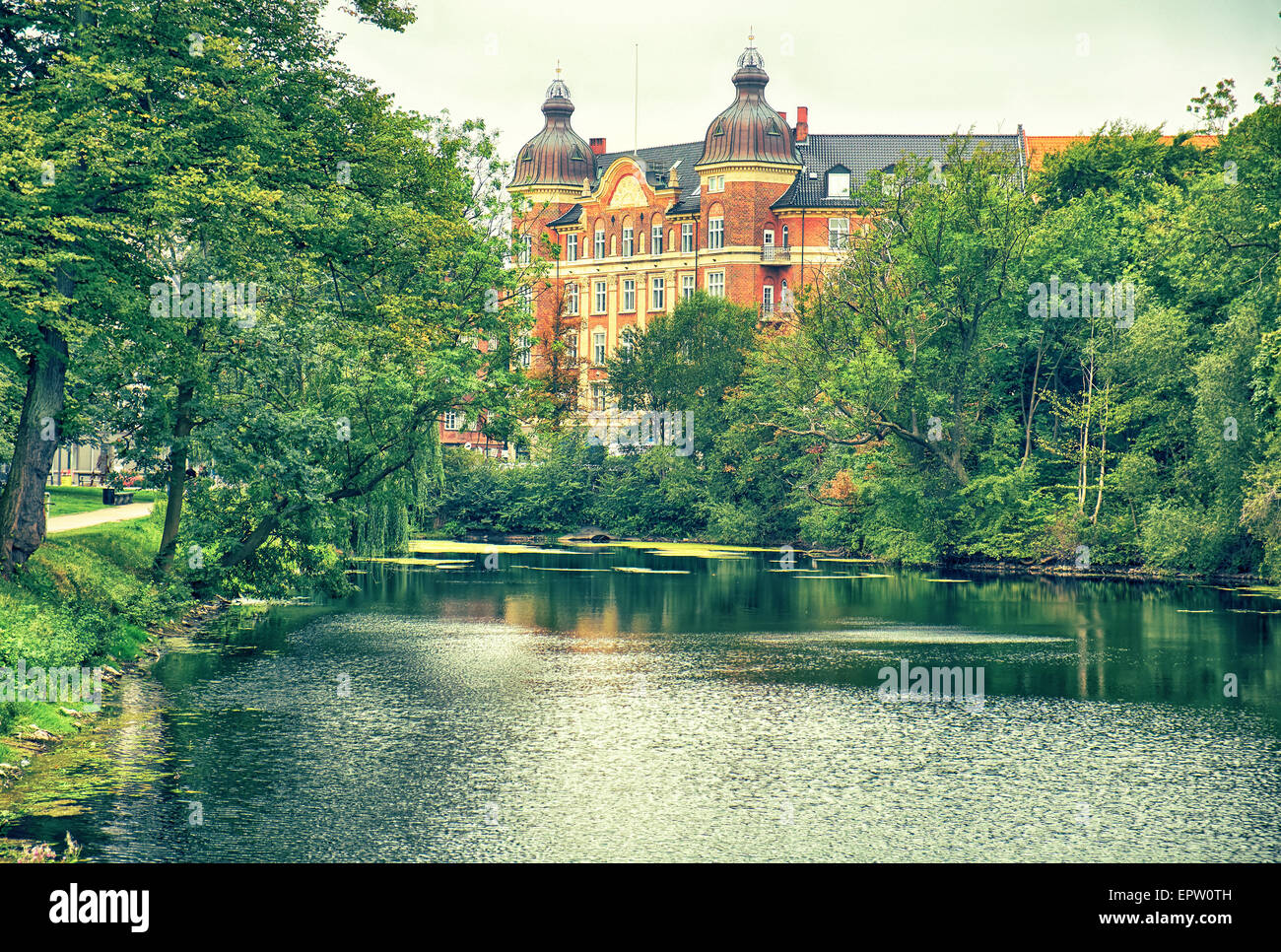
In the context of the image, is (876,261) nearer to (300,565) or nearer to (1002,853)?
(300,565)

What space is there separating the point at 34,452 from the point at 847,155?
240ft

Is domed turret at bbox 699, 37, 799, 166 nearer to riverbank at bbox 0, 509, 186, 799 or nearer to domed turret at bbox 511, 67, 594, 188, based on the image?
domed turret at bbox 511, 67, 594, 188

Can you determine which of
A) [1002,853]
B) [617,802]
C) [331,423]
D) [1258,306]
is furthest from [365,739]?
[1258,306]

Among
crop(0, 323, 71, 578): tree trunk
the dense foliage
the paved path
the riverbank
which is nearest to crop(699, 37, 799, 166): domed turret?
the dense foliage

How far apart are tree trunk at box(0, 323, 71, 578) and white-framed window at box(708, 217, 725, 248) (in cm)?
6842

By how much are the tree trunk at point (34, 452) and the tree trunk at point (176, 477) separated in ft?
11.9

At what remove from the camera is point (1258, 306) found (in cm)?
4488

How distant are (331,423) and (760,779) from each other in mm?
17327

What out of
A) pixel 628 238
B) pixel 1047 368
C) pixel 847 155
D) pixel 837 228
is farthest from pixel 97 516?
pixel 847 155

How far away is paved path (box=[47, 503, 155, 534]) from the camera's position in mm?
36000

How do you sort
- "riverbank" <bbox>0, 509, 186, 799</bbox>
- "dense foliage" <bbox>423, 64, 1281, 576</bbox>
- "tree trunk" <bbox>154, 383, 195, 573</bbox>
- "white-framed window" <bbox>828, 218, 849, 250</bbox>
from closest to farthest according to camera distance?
"riverbank" <bbox>0, 509, 186, 799</bbox>, "tree trunk" <bbox>154, 383, 195, 573</bbox>, "dense foliage" <bbox>423, 64, 1281, 576</bbox>, "white-framed window" <bbox>828, 218, 849, 250</bbox>

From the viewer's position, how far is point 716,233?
303ft

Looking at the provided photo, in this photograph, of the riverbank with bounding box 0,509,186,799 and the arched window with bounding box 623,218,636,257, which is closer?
the riverbank with bounding box 0,509,186,799
